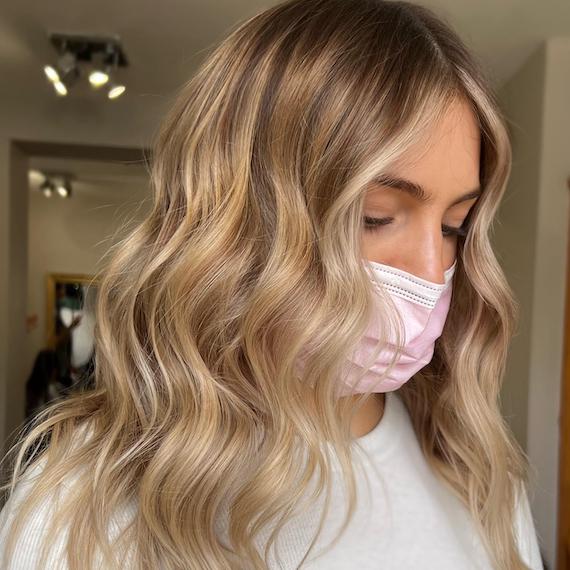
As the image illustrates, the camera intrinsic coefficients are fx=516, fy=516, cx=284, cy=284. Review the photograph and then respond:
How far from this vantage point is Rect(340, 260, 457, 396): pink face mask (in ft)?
1.77

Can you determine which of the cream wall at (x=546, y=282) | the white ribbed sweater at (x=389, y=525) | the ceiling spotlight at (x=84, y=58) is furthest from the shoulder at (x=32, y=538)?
the ceiling spotlight at (x=84, y=58)

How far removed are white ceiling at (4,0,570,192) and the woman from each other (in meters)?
1.12

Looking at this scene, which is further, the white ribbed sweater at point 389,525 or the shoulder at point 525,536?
the shoulder at point 525,536

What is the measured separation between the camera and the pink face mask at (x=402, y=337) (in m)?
0.54

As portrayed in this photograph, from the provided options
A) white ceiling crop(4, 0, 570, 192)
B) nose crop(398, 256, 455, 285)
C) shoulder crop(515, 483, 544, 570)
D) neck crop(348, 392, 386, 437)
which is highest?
white ceiling crop(4, 0, 570, 192)

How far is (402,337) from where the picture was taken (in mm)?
552

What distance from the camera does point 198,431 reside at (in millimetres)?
500

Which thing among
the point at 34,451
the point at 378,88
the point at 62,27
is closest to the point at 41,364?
the point at 62,27

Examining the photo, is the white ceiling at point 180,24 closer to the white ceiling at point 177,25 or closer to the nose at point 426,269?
the white ceiling at point 177,25

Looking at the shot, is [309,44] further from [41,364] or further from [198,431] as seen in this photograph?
[41,364]

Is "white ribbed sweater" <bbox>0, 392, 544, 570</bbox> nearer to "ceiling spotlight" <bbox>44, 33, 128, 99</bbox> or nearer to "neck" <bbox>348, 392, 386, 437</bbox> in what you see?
"neck" <bbox>348, 392, 386, 437</bbox>

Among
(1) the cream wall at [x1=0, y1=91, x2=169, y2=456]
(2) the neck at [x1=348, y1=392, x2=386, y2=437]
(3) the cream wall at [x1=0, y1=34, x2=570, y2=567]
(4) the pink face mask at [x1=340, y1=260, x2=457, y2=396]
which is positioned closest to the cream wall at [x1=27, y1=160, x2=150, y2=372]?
(1) the cream wall at [x1=0, y1=91, x2=169, y2=456]

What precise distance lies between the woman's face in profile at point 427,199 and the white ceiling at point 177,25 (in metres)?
1.10

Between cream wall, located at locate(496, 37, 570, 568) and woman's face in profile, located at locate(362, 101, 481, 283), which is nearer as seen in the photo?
woman's face in profile, located at locate(362, 101, 481, 283)
